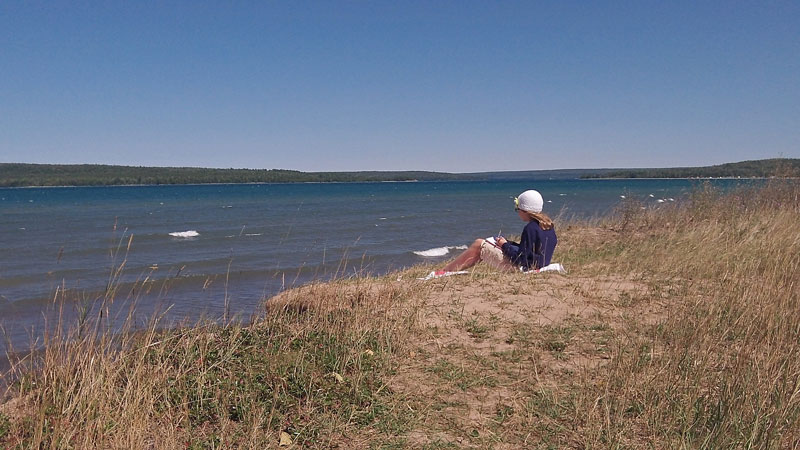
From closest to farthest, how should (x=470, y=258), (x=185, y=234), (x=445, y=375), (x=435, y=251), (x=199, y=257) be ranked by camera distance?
1. (x=445, y=375)
2. (x=470, y=258)
3. (x=199, y=257)
4. (x=435, y=251)
5. (x=185, y=234)

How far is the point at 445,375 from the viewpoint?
455 centimetres

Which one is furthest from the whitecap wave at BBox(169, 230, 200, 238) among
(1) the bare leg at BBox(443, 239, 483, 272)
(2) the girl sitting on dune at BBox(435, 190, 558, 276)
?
(2) the girl sitting on dune at BBox(435, 190, 558, 276)

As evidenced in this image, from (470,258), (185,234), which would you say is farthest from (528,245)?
(185,234)

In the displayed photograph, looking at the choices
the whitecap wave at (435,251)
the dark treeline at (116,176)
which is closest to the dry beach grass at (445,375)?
the whitecap wave at (435,251)

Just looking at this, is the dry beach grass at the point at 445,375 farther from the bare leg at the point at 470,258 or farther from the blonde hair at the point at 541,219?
the bare leg at the point at 470,258

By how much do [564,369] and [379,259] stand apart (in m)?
13.3

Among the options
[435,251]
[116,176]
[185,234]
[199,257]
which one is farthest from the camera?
[116,176]

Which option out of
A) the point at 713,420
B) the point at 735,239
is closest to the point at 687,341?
the point at 713,420

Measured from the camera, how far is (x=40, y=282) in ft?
47.3

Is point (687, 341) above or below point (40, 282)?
above

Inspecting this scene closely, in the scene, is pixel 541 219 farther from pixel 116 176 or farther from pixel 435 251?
pixel 116 176

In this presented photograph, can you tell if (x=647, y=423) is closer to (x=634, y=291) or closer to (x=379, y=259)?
(x=634, y=291)

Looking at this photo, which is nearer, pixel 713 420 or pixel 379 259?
pixel 713 420

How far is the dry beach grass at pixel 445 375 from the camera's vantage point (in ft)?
11.6
